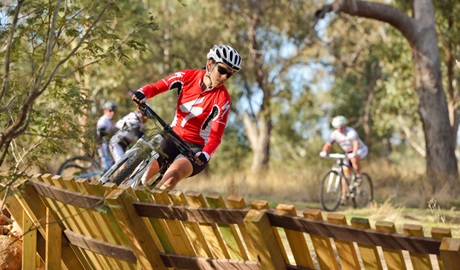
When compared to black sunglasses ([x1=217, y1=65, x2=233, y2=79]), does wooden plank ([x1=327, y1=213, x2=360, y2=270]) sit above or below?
below

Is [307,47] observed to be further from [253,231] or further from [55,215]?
[253,231]

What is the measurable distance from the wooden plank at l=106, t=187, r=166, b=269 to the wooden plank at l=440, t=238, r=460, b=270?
2.41 meters

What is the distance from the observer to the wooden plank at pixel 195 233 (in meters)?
5.73

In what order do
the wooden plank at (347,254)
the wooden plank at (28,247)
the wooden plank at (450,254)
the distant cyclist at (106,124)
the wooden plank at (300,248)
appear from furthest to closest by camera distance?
the distant cyclist at (106,124) < the wooden plank at (28,247) < the wooden plank at (300,248) < the wooden plank at (347,254) < the wooden plank at (450,254)

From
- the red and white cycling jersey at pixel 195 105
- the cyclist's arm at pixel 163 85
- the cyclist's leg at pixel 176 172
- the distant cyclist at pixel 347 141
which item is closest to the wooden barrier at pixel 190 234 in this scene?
the cyclist's leg at pixel 176 172

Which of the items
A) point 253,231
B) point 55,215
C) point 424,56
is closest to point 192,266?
point 253,231

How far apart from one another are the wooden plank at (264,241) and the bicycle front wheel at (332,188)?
10.8 meters

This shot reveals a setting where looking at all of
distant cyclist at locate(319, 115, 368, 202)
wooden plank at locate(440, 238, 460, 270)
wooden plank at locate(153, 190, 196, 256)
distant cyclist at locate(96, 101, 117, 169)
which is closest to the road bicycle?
distant cyclist at locate(319, 115, 368, 202)

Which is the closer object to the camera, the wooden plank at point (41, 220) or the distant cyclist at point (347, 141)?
the wooden plank at point (41, 220)

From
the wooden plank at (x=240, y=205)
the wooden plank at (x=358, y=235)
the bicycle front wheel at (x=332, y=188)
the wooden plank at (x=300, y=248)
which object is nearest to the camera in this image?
the wooden plank at (x=358, y=235)

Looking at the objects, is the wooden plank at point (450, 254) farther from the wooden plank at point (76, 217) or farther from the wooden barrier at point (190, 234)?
the wooden plank at point (76, 217)

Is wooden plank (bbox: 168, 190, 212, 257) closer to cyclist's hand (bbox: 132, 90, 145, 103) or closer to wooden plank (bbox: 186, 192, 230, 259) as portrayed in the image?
wooden plank (bbox: 186, 192, 230, 259)

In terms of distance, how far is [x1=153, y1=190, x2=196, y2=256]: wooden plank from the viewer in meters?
5.86

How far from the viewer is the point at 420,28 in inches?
742
